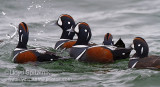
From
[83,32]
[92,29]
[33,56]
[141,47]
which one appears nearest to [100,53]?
→ [83,32]

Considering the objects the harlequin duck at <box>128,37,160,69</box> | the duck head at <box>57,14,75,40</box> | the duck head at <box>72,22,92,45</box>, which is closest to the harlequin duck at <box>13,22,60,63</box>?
the duck head at <box>72,22,92,45</box>

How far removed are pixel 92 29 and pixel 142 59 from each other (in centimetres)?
665

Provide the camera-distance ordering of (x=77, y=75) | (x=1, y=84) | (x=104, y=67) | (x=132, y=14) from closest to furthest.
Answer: (x=1, y=84), (x=77, y=75), (x=104, y=67), (x=132, y=14)

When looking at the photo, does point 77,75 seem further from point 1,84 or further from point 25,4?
point 25,4

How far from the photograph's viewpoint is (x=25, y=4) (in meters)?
19.8

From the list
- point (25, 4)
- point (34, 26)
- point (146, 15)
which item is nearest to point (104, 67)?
point (34, 26)

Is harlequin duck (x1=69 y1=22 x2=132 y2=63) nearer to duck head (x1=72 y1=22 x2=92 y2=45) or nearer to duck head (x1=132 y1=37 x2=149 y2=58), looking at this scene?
duck head (x1=72 y1=22 x2=92 y2=45)

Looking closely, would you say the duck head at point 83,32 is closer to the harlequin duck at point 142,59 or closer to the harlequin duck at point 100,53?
the harlequin duck at point 100,53

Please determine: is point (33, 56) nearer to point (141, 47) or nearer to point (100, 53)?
point (100, 53)

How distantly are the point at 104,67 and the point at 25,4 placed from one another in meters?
9.37

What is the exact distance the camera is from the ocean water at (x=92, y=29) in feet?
32.4

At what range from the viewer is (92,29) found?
683 inches

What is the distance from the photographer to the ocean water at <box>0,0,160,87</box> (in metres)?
9.87

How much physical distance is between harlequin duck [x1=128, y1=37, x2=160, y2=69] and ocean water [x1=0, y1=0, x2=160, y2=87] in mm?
207
